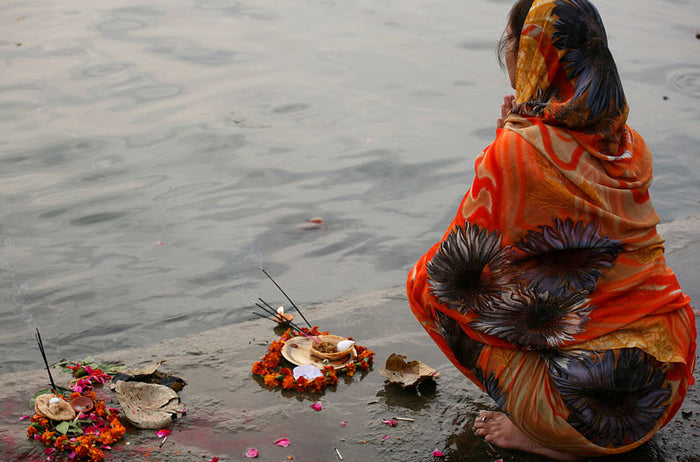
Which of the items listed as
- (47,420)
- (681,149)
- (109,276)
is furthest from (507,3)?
(47,420)

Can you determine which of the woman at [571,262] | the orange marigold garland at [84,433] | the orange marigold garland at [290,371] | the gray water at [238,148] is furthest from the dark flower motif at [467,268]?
the gray water at [238,148]

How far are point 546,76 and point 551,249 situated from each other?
0.56 m

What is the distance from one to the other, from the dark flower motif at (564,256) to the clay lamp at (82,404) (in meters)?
1.66

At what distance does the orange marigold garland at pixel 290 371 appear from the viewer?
10.1 feet

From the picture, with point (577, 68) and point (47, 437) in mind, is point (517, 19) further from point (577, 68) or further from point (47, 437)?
point (47, 437)

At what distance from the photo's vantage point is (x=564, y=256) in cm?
239

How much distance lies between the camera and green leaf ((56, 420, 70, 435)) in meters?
2.64

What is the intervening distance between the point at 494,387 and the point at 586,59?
3.61 ft

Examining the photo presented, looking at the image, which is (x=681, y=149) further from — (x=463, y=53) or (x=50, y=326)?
(x=50, y=326)

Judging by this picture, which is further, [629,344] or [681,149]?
[681,149]

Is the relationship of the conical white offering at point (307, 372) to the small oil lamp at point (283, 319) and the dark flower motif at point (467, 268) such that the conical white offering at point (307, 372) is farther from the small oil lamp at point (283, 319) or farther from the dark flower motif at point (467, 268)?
the dark flower motif at point (467, 268)

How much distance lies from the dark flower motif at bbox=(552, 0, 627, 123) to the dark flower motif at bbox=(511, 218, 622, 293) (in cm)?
36

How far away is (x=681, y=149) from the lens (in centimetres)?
739

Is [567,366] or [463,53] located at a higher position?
[567,366]
